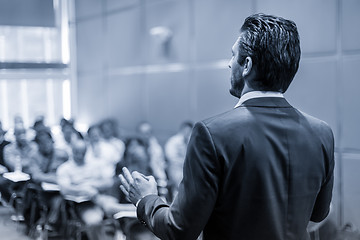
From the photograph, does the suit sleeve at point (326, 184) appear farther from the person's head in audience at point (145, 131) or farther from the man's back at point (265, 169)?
the person's head in audience at point (145, 131)

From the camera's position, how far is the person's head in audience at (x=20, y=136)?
18.0 ft

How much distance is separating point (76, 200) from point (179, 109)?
8.00 feet

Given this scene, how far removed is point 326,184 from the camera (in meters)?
1.16

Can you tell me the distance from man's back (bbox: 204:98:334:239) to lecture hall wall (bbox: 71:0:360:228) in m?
2.77

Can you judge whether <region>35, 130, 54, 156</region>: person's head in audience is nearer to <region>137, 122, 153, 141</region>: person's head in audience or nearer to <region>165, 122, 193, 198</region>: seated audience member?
<region>165, 122, 193, 198</region>: seated audience member

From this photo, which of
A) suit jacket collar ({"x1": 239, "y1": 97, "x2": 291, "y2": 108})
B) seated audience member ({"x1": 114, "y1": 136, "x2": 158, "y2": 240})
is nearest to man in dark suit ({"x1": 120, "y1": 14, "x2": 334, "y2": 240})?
suit jacket collar ({"x1": 239, "y1": 97, "x2": 291, "y2": 108})

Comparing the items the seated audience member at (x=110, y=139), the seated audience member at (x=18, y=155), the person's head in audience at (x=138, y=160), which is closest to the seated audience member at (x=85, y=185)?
the person's head in audience at (x=138, y=160)

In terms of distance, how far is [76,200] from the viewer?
3.72m

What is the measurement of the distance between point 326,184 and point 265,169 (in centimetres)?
24

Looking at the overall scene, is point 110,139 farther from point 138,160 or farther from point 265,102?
point 265,102

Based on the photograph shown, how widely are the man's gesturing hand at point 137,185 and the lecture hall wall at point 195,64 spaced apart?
2.87 metres

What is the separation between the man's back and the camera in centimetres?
98

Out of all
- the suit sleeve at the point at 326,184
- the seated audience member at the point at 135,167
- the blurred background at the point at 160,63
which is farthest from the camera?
the blurred background at the point at 160,63

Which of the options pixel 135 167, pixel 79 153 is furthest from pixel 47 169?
pixel 135 167
